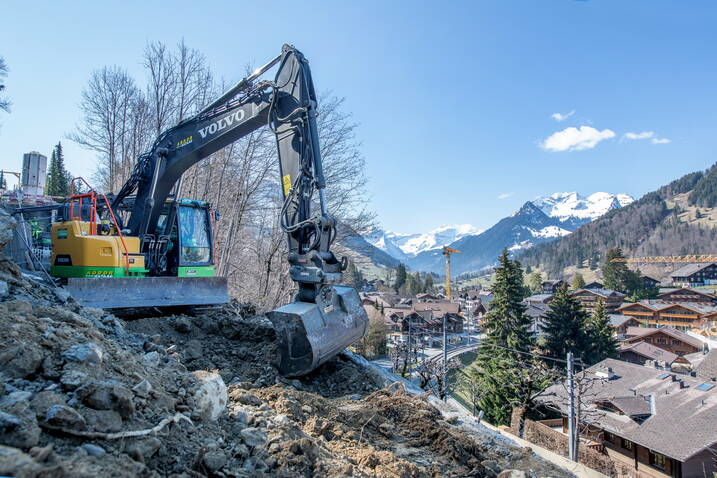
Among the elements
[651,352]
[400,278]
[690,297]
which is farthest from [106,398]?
[400,278]

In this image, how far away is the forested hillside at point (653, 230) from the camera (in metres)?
135

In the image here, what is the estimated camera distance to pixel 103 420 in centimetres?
254

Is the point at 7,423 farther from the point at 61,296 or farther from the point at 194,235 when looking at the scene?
the point at 194,235

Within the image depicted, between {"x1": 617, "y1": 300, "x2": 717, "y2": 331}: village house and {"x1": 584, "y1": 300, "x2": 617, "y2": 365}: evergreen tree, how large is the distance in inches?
1218

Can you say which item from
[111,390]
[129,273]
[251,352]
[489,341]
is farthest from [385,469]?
[489,341]

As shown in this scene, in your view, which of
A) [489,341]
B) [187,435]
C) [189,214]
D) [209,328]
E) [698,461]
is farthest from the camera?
[489,341]

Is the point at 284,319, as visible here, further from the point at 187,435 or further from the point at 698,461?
the point at 698,461

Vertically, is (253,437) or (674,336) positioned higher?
(253,437)

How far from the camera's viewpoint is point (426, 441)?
14.2 ft

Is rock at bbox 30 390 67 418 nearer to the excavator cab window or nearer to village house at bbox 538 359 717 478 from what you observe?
the excavator cab window

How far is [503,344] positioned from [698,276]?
91.0m

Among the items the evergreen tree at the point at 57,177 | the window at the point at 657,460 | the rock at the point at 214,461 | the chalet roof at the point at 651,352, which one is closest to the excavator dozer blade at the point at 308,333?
the rock at the point at 214,461

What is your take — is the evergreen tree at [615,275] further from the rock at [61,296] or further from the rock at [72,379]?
the rock at [72,379]

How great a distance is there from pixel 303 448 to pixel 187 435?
865 millimetres
